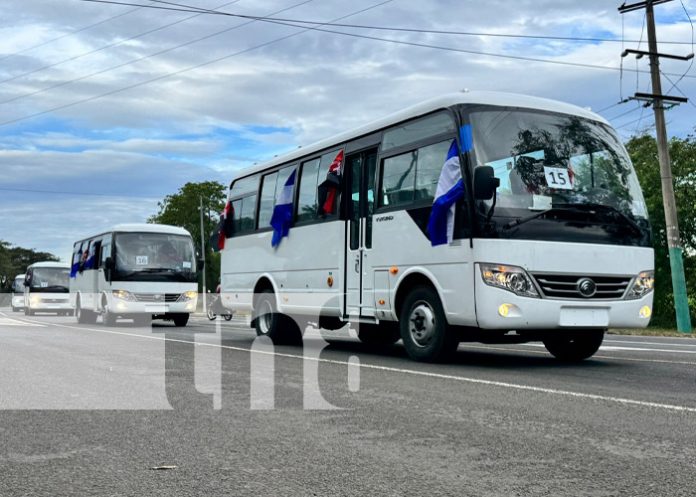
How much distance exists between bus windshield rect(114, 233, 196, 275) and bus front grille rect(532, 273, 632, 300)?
16.7 m

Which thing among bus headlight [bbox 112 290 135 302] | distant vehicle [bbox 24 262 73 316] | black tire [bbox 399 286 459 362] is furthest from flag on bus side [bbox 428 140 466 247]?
distant vehicle [bbox 24 262 73 316]

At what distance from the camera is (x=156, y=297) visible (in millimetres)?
23672

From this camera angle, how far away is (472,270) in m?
8.94

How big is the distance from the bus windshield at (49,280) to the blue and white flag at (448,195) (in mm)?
35581

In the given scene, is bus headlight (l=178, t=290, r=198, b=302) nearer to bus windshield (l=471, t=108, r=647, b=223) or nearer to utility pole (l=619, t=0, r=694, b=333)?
utility pole (l=619, t=0, r=694, b=333)

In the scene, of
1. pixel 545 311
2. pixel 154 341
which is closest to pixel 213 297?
pixel 154 341

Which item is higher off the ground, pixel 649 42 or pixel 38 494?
pixel 649 42

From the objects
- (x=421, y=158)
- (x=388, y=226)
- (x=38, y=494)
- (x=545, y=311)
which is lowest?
(x=38, y=494)

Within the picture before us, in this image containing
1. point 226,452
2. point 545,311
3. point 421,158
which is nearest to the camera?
point 226,452

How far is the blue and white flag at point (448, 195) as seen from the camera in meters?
9.19

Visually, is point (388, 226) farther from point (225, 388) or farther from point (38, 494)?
point (38, 494)

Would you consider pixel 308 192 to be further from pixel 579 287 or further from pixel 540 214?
pixel 579 287

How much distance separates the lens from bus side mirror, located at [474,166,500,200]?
28.8 ft

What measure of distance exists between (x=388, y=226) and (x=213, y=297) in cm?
2188
